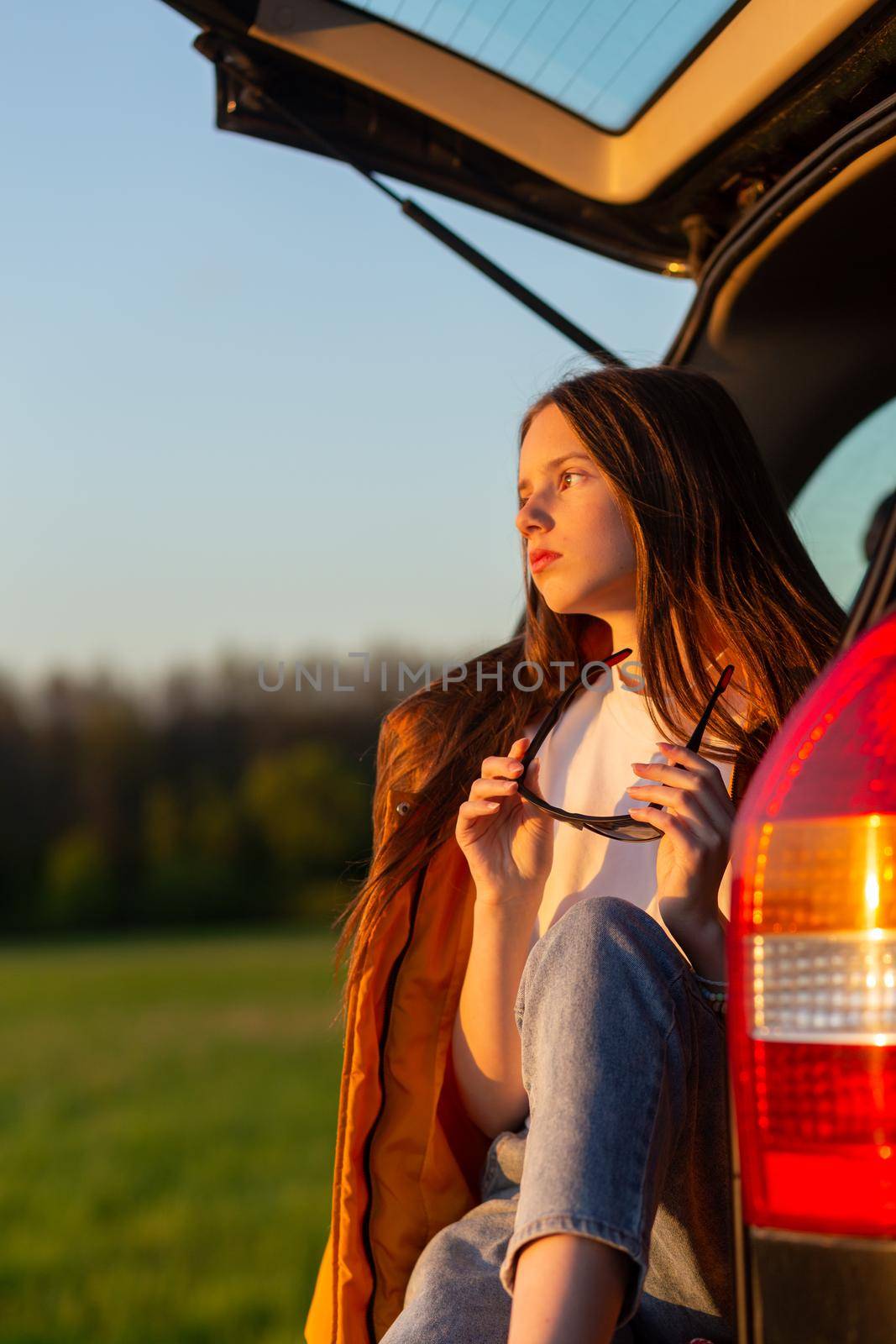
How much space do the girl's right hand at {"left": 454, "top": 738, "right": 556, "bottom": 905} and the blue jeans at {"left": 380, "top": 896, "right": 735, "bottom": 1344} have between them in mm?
362

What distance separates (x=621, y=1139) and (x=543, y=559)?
3.37 ft

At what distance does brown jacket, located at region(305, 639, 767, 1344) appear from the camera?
1773 millimetres

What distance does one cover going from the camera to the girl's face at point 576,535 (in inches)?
80.2

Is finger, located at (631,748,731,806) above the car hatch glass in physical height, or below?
below

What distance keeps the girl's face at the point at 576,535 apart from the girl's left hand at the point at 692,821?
482mm

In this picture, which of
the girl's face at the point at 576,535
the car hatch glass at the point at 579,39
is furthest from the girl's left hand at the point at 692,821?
the car hatch glass at the point at 579,39

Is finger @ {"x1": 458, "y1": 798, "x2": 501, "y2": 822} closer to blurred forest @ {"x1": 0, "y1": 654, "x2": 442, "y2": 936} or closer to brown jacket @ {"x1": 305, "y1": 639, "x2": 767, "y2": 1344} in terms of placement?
brown jacket @ {"x1": 305, "y1": 639, "x2": 767, "y2": 1344}

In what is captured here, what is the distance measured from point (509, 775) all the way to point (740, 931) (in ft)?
2.67

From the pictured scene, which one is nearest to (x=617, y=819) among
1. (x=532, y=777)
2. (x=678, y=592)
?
(x=532, y=777)

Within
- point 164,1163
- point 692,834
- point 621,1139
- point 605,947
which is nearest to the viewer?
point 621,1139

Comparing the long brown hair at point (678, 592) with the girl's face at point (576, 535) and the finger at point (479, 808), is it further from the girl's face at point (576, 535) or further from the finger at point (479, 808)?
the finger at point (479, 808)

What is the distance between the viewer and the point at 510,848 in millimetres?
1938

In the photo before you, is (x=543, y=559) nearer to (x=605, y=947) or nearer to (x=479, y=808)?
(x=479, y=808)

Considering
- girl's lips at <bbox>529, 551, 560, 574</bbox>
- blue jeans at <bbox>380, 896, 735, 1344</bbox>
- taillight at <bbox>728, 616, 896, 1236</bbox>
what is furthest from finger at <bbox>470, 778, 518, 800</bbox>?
taillight at <bbox>728, 616, 896, 1236</bbox>
